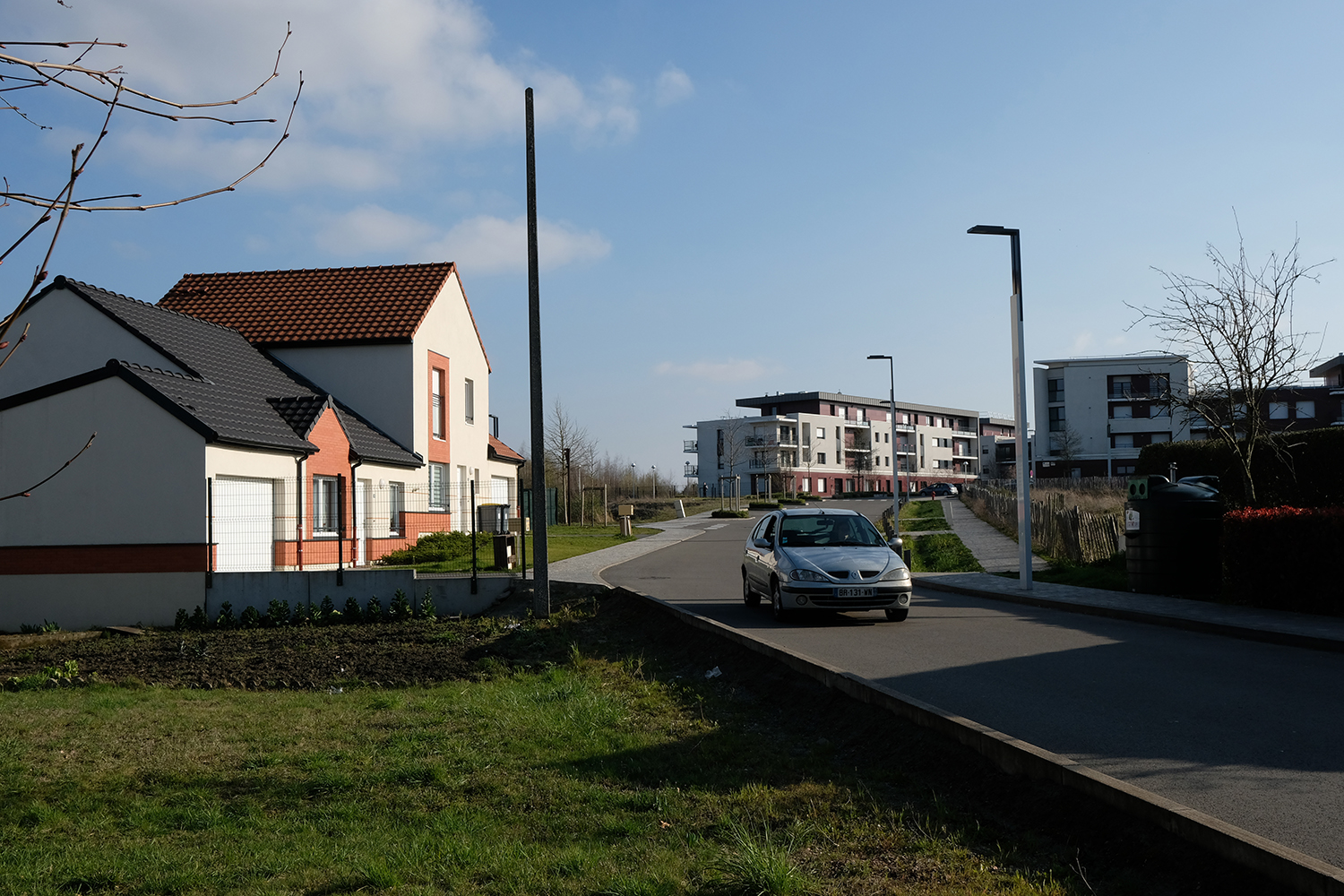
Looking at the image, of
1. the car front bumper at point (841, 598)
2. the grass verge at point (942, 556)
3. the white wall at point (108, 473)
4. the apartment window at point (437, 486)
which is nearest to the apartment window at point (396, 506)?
the apartment window at point (437, 486)

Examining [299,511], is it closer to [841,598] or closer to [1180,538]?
[841,598]

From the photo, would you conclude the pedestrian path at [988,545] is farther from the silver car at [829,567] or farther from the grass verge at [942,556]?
the silver car at [829,567]

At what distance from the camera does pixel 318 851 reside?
502cm

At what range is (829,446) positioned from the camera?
123062 millimetres

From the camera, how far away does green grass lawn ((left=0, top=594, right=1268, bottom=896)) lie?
15.0ft

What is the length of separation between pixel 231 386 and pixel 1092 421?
83.0 metres

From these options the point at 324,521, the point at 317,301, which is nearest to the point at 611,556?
the point at 324,521

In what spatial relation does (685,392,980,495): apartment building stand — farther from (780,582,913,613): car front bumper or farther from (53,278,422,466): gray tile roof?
(780,582,913,613): car front bumper

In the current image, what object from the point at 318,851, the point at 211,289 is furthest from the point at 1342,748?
the point at 211,289

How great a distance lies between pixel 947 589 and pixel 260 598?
12478mm

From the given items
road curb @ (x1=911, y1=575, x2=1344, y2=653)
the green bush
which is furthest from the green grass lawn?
the green bush

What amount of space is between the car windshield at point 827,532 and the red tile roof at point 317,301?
1625 centimetres

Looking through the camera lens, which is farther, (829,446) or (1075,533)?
(829,446)

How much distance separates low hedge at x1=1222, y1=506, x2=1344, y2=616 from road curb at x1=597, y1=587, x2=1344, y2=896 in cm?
841
